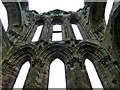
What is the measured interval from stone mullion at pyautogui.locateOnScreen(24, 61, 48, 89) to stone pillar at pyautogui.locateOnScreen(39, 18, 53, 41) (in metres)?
2.04

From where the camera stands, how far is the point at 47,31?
1159 cm

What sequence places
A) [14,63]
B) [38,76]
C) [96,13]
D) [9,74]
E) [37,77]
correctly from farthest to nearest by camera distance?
[96,13]
[14,63]
[9,74]
[38,76]
[37,77]

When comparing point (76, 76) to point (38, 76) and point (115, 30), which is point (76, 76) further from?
point (115, 30)

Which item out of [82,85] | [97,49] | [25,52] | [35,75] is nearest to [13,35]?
[25,52]

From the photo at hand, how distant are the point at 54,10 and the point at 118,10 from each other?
20.3 ft

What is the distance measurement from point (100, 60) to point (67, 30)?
110 inches

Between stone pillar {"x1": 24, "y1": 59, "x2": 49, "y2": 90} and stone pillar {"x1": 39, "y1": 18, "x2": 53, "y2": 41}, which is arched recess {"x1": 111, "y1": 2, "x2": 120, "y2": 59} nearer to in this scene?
stone pillar {"x1": 24, "y1": 59, "x2": 49, "y2": 90}

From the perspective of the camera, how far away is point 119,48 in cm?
846

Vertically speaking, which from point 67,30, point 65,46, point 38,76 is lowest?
point 38,76

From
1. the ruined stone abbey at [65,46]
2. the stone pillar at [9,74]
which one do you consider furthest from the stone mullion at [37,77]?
the stone pillar at [9,74]

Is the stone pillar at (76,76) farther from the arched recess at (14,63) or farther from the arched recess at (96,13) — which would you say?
the arched recess at (96,13)

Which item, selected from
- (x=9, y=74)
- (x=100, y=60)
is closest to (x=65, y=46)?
(x=100, y=60)

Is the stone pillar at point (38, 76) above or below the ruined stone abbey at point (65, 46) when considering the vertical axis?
below

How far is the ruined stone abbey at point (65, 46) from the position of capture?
27.7 feet
